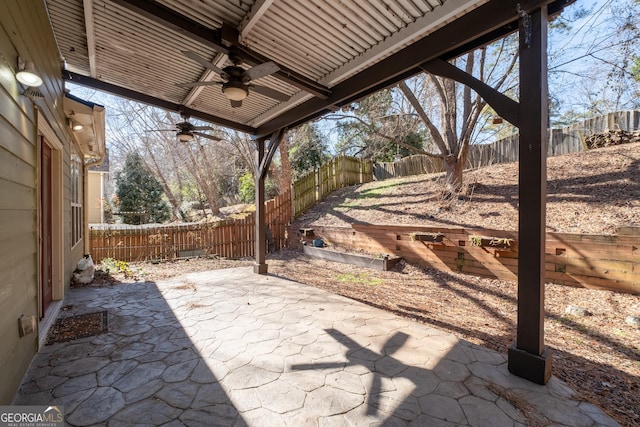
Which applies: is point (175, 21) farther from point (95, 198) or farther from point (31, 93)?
point (95, 198)

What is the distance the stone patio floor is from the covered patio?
0.44 metres

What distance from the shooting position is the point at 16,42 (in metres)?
1.94

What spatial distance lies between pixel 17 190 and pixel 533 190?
3641mm

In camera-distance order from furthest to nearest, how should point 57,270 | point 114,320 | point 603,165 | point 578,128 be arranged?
1. point 578,128
2. point 603,165
3. point 57,270
4. point 114,320

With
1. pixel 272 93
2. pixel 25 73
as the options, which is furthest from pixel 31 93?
pixel 272 93

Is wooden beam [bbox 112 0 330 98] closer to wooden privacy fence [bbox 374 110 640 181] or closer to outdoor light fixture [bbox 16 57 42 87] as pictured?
outdoor light fixture [bbox 16 57 42 87]

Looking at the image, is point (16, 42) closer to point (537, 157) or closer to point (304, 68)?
point (304, 68)

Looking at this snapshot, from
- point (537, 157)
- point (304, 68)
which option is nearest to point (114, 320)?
point (304, 68)

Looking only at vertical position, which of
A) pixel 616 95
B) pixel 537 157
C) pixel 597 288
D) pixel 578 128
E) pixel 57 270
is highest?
pixel 616 95

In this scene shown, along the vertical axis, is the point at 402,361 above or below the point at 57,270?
below

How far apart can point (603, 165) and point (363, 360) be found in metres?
7.09

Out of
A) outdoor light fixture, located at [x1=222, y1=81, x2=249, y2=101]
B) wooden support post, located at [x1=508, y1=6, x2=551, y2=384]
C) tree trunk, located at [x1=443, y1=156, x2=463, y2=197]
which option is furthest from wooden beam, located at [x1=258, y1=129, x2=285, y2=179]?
tree trunk, located at [x1=443, y1=156, x2=463, y2=197]

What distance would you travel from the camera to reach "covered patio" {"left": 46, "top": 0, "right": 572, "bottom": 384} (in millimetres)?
2012

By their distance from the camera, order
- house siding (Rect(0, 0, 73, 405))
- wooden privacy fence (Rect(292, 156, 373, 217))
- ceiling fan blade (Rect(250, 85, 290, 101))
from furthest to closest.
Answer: wooden privacy fence (Rect(292, 156, 373, 217))
ceiling fan blade (Rect(250, 85, 290, 101))
house siding (Rect(0, 0, 73, 405))
